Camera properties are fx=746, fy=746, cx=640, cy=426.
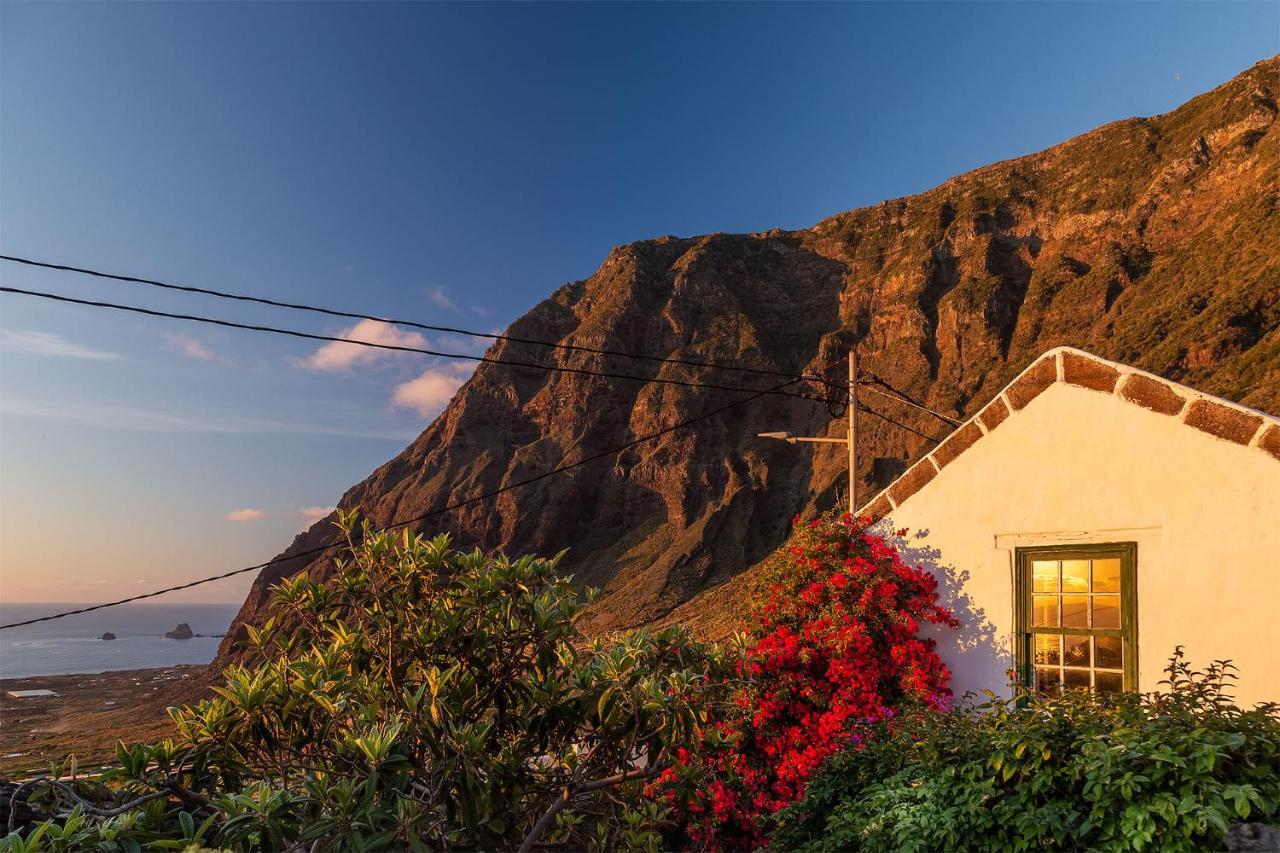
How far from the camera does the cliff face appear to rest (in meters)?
59.6

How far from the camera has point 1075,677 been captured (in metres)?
7.07

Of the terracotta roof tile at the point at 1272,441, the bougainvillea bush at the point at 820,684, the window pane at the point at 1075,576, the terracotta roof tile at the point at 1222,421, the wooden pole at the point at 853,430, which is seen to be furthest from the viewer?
the wooden pole at the point at 853,430

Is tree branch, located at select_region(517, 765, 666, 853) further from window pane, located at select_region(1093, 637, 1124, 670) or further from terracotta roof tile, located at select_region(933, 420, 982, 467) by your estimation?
terracotta roof tile, located at select_region(933, 420, 982, 467)

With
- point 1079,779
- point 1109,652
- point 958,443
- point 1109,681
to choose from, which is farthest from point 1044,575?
point 1079,779

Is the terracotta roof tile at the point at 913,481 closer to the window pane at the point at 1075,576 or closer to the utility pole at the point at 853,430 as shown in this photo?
the window pane at the point at 1075,576

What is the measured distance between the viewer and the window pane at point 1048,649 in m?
7.21

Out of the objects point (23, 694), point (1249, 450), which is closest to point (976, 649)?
point (1249, 450)

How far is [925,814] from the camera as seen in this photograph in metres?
4.96

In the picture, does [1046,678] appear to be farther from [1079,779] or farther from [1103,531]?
[1079,779]

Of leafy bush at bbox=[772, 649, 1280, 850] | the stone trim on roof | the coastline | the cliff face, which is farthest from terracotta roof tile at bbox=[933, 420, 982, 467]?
the coastline

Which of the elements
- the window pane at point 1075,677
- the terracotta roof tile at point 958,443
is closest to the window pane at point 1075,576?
the window pane at point 1075,677

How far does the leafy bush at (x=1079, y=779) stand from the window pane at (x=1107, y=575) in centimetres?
99

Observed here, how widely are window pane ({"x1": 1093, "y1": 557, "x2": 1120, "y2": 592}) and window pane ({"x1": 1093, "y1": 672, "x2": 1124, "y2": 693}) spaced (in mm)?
759

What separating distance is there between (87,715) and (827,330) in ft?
294
